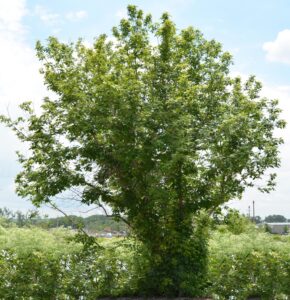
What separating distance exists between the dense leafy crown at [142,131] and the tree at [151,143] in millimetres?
23

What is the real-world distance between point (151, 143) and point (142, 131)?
11.6 inches

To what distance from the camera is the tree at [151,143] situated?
10.6 m

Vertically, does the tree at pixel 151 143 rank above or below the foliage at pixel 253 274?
above

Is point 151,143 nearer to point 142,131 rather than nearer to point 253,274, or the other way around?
point 142,131

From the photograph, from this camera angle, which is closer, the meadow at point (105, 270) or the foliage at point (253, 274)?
the meadow at point (105, 270)

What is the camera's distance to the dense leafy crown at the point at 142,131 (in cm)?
1053

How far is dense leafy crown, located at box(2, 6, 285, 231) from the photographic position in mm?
10531

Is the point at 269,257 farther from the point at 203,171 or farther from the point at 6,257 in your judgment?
the point at 6,257

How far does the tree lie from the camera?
10555 millimetres

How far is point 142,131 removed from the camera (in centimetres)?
1033

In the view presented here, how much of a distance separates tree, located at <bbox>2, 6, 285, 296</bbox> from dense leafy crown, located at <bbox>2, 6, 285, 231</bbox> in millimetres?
23

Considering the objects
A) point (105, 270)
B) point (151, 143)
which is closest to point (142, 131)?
point (151, 143)

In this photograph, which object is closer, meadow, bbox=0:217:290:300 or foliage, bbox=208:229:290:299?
meadow, bbox=0:217:290:300

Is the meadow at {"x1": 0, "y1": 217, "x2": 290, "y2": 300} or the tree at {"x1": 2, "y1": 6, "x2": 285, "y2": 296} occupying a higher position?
the tree at {"x1": 2, "y1": 6, "x2": 285, "y2": 296}
